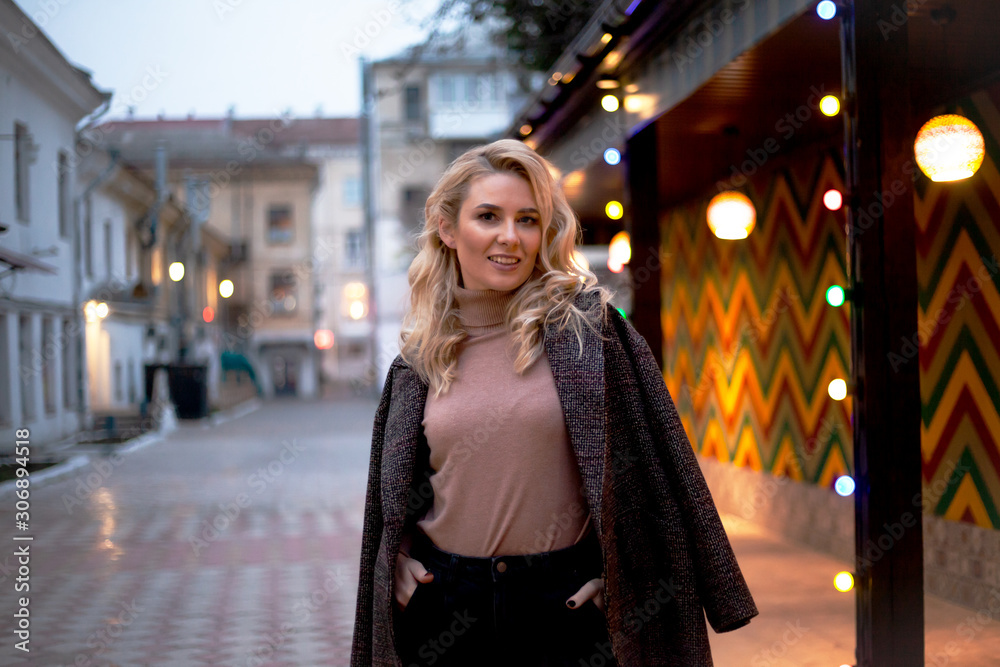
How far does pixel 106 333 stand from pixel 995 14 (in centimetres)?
2339

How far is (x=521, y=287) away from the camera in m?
2.37

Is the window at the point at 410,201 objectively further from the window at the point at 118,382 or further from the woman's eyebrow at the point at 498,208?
the woman's eyebrow at the point at 498,208

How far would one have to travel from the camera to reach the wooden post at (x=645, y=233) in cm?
624

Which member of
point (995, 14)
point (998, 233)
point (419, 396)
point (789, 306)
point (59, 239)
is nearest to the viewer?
point (419, 396)

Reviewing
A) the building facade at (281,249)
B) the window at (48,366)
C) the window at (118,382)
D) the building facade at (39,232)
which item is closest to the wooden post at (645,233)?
the building facade at (39,232)

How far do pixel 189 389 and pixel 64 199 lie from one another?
6748mm

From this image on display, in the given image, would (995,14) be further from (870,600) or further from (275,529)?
(275,529)

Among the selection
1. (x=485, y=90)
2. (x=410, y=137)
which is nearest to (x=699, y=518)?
(x=485, y=90)

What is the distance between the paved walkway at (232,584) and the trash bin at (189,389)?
9.77 metres

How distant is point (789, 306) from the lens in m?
7.94

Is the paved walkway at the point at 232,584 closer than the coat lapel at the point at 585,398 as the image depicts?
No

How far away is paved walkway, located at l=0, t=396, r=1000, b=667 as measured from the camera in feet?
16.8

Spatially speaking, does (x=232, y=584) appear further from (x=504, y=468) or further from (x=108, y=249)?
(x=108, y=249)

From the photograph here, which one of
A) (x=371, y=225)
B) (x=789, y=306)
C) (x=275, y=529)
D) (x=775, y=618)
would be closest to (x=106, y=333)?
(x=371, y=225)
